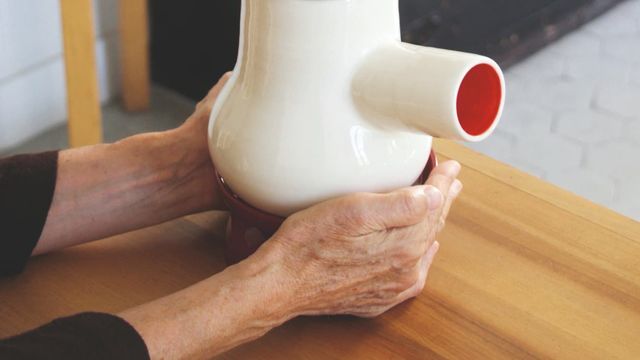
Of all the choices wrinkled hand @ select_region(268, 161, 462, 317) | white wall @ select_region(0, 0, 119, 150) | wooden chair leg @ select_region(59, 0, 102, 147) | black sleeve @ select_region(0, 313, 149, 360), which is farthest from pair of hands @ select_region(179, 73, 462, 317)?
white wall @ select_region(0, 0, 119, 150)

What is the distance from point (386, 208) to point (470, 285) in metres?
0.15

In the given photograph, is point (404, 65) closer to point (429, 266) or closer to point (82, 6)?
point (429, 266)

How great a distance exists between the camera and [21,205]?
0.71 metres

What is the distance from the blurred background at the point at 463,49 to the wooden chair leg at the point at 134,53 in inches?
1.3

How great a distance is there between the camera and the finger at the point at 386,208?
62 centimetres

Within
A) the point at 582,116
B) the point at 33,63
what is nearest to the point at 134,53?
the point at 33,63

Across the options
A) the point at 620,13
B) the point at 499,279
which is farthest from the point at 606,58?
the point at 499,279

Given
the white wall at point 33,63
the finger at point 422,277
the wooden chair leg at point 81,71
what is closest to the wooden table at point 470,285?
the finger at point 422,277

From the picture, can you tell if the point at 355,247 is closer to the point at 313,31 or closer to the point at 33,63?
the point at 313,31

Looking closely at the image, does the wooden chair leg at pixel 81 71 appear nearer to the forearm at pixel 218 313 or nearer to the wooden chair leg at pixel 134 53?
the wooden chair leg at pixel 134 53

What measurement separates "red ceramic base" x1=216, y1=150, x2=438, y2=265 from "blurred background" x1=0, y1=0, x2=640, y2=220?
0.95m

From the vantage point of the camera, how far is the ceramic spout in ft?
1.85

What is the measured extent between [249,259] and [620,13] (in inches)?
91.0

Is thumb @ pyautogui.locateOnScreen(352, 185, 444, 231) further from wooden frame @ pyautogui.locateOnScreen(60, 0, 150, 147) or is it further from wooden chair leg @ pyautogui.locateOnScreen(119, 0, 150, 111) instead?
wooden chair leg @ pyautogui.locateOnScreen(119, 0, 150, 111)
